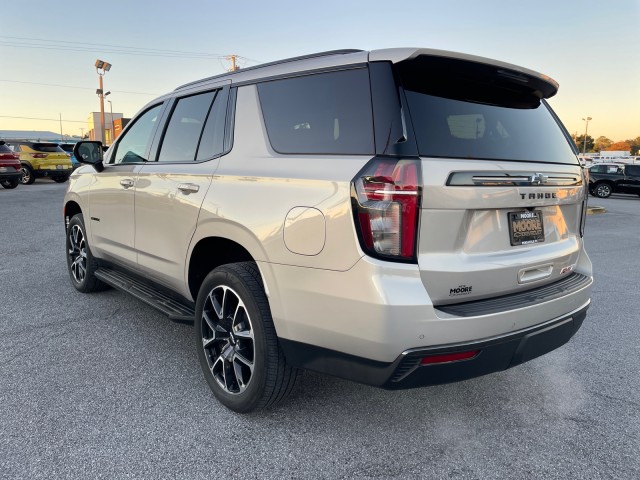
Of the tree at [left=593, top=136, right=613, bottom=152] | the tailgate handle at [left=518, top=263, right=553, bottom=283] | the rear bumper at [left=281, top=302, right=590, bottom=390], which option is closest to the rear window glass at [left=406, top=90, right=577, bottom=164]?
the tailgate handle at [left=518, top=263, right=553, bottom=283]

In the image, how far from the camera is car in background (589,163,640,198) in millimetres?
22359

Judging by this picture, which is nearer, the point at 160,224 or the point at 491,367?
the point at 491,367

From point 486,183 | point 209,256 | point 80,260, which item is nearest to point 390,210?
point 486,183

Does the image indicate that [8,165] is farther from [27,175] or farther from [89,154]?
[89,154]

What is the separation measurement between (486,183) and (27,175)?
2236 cm

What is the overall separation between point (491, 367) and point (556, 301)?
540 mm

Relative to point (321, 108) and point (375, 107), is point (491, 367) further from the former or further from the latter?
point (321, 108)

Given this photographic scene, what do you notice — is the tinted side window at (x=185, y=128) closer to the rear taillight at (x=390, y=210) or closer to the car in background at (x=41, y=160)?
the rear taillight at (x=390, y=210)

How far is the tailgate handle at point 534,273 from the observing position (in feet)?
7.88

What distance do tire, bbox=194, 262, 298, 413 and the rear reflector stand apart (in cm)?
76

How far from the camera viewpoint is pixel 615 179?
74.2 ft

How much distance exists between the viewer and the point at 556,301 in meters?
2.47

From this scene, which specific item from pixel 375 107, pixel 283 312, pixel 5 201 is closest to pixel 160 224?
pixel 283 312

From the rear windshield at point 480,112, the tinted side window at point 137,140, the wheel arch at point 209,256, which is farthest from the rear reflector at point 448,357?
the tinted side window at point 137,140
